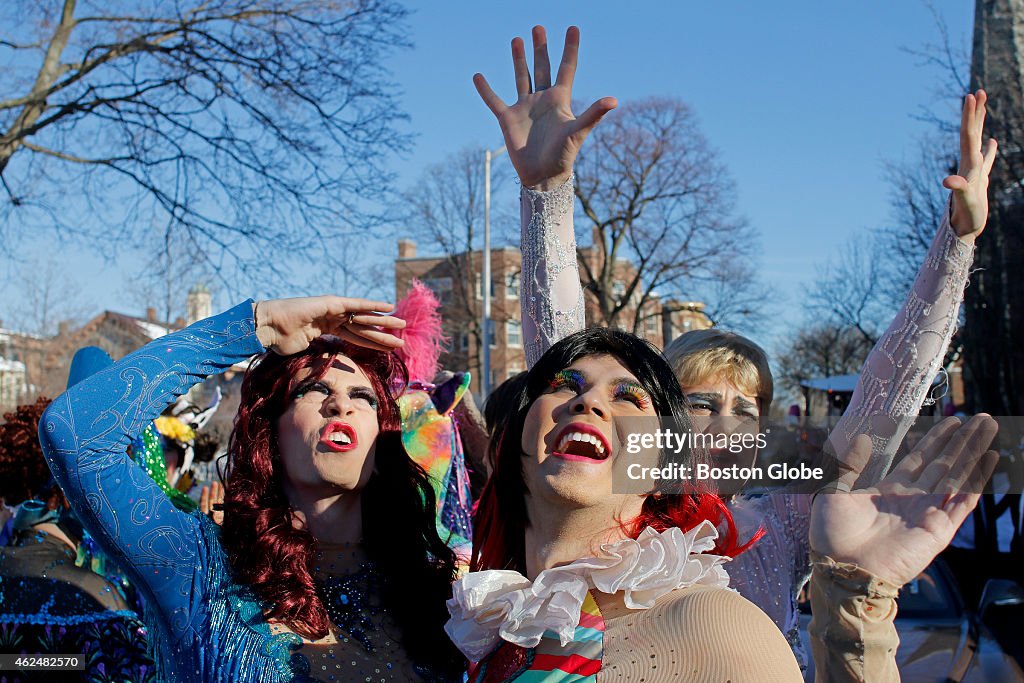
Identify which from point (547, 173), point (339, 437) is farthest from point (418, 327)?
point (547, 173)

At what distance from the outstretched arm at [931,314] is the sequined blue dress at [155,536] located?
140 centimetres

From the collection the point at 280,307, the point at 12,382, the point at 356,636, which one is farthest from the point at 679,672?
the point at 12,382

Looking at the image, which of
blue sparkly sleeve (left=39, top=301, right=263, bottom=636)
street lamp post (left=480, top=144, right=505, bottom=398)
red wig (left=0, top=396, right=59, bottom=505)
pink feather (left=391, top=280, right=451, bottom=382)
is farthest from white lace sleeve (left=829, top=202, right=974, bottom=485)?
street lamp post (left=480, top=144, right=505, bottom=398)

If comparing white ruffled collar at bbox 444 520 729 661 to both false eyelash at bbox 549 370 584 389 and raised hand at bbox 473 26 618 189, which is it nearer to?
false eyelash at bbox 549 370 584 389

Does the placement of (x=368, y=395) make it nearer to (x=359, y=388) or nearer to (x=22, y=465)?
(x=359, y=388)

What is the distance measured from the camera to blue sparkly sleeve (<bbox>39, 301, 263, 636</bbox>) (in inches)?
80.5

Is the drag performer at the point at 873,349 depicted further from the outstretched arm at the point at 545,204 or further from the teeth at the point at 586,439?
the teeth at the point at 586,439

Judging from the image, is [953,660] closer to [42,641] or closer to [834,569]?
[834,569]

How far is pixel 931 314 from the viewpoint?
2084 millimetres

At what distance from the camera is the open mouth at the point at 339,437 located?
Answer: 2.34 metres

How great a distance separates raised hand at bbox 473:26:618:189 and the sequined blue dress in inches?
38.2

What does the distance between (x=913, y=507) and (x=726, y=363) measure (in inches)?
37.7

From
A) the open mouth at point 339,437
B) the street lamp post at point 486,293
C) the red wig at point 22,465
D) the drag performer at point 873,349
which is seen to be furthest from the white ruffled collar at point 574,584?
the street lamp post at point 486,293

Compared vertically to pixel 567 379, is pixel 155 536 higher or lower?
lower
